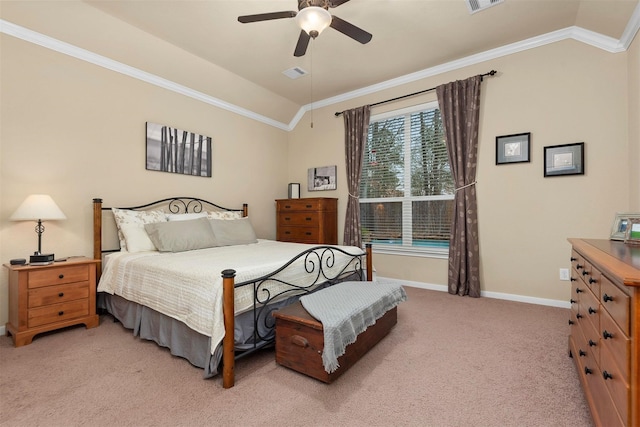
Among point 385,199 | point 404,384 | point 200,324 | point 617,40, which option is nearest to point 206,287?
point 200,324

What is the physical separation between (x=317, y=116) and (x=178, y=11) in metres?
2.71

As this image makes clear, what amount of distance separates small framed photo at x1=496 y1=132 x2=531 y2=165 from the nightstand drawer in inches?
181

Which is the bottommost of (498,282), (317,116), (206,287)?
(498,282)

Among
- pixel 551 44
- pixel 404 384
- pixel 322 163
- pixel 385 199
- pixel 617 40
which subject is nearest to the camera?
pixel 404 384

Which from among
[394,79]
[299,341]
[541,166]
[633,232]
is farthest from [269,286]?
[394,79]

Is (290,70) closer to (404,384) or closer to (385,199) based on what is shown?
(385,199)

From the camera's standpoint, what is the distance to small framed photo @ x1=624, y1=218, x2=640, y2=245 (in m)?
1.72

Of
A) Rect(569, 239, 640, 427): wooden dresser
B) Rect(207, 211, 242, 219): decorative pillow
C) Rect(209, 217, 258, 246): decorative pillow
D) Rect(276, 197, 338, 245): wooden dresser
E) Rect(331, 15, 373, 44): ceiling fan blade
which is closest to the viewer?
Rect(569, 239, 640, 427): wooden dresser

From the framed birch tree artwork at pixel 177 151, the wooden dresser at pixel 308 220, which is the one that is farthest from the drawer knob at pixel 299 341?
the framed birch tree artwork at pixel 177 151

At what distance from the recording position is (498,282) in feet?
11.6

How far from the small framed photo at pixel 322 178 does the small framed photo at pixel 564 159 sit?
2792 millimetres

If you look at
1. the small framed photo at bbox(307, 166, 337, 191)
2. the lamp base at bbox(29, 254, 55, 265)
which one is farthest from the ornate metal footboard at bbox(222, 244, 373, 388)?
the small framed photo at bbox(307, 166, 337, 191)

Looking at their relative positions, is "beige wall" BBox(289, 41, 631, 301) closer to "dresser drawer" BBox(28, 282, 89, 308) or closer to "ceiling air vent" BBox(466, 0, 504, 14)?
"ceiling air vent" BBox(466, 0, 504, 14)

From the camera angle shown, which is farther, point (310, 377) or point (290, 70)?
point (290, 70)
